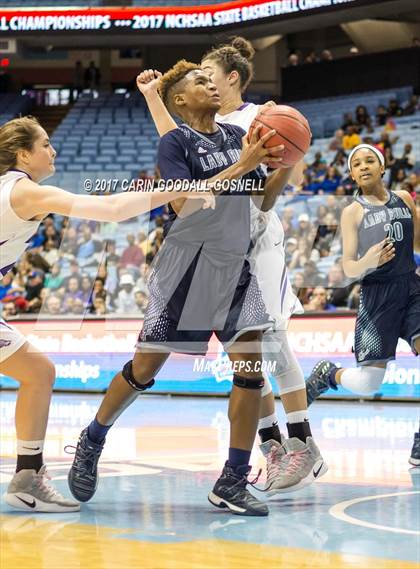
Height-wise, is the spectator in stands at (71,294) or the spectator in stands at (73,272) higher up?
the spectator in stands at (73,272)

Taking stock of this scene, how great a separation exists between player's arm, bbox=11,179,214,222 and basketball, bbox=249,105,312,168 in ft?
1.33

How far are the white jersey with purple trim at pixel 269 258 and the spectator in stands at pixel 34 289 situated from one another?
851 centimetres

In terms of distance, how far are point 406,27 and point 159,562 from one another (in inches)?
902

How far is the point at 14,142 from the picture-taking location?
516 cm

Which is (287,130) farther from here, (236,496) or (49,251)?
(49,251)

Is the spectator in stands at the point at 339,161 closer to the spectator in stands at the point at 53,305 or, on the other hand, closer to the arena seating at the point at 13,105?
the spectator in stands at the point at 53,305

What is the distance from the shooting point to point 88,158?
2070 centimetres

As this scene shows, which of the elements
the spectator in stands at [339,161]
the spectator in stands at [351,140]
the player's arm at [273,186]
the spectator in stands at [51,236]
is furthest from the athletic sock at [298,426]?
the spectator in stands at [351,140]

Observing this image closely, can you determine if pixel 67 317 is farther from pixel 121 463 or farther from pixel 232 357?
pixel 232 357

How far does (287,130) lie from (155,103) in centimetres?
94

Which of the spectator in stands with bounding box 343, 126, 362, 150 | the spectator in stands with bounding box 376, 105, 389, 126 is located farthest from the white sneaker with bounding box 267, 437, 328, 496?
the spectator in stands with bounding box 376, 105, 389, 126

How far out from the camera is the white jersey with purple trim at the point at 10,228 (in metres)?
4.89

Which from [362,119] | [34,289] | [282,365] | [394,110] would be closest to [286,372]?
[282,365]

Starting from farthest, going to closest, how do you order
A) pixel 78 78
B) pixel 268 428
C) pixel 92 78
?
pixel 78 78 < pixel 92 78 < pixel 268 428
